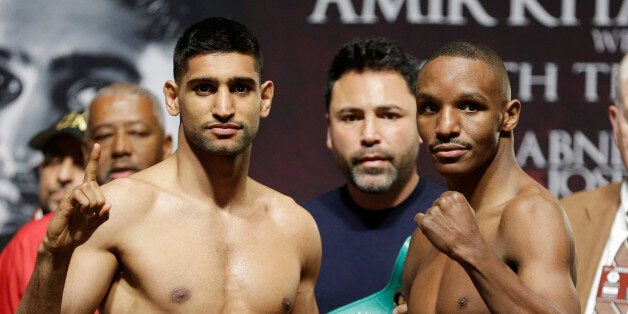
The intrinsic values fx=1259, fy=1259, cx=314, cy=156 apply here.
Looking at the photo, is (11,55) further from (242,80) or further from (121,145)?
(242,80)

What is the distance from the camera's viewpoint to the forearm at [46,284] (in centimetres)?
285

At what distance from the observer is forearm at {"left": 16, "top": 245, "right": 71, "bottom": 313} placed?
2850mm

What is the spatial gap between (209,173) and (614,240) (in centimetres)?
143

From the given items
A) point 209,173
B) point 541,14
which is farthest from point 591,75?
point 209,173

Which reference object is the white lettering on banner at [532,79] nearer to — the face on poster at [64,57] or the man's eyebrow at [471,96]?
the face on poster at [64,57]

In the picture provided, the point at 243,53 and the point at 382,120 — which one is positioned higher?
the point at 243,53

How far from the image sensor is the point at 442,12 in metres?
4.79

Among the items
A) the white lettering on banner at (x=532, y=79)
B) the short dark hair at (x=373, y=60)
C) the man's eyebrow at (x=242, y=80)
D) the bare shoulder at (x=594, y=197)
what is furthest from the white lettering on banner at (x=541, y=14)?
the man's eyebrow at (x=242, y=80)

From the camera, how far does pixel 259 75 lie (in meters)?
3.35

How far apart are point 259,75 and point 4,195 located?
1742 mm

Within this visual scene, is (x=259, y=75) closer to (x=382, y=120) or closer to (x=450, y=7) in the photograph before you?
(x=382, y=120)

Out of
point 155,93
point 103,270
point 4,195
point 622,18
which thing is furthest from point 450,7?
point 103,270

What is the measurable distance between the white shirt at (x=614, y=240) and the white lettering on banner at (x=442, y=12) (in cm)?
91

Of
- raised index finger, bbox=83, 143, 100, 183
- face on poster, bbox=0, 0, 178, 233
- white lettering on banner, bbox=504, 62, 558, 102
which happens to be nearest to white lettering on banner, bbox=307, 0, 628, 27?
white lettering on banner, bbox=504, 62, 558, 102
